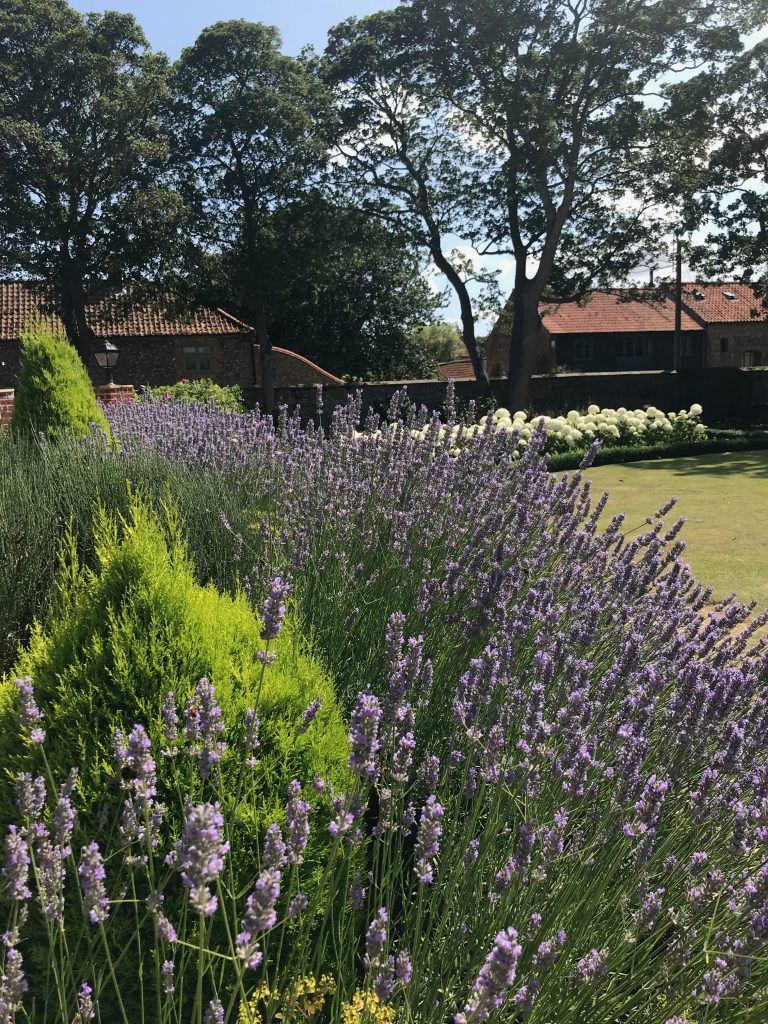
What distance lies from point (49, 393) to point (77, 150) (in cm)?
2270

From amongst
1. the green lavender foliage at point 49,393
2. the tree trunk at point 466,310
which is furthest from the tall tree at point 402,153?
the green lavender foliage at point 49,393

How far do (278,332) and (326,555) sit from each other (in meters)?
35.3

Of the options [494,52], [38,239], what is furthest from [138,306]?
[494,52]

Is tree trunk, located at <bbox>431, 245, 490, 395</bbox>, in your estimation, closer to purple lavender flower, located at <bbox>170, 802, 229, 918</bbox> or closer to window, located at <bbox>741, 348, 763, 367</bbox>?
purple lavender flower, located at <bbox>170, 802, 229, 918</bbox>

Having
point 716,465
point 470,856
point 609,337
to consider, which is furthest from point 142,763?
point 609,337

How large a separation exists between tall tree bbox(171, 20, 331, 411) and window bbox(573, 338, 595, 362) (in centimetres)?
2297

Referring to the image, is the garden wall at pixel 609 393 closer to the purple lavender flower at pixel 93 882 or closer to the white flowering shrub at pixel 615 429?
the white flowering shrub at pixel 615 429

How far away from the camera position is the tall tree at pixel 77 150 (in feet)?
86.1

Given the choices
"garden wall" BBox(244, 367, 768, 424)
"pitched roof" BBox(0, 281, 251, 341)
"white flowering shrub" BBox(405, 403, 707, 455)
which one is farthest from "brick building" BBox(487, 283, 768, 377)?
"white flowering shrub" BBox(405, 403, 707, 455)

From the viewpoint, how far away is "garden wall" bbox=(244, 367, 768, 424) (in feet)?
79.7

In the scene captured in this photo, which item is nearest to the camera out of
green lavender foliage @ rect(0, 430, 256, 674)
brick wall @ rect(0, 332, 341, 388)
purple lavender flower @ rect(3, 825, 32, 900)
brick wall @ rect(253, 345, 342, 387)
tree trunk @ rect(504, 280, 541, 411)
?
purple lavender flower @ rect(3, 825, 32, 900)

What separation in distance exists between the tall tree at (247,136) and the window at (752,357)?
33.2 metres

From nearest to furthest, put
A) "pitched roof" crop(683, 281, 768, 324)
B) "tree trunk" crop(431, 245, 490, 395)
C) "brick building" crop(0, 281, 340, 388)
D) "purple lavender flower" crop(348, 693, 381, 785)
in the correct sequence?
"purple lavender flower" crop(348, 693, 381, 785) < "tree trunk" crop(431, 245, 490, 395) < "brick building" crop(0, 281, 340, 388) < "pitched roof" crop(683, 281, 768, 324)

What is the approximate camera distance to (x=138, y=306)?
32344 millimetres
